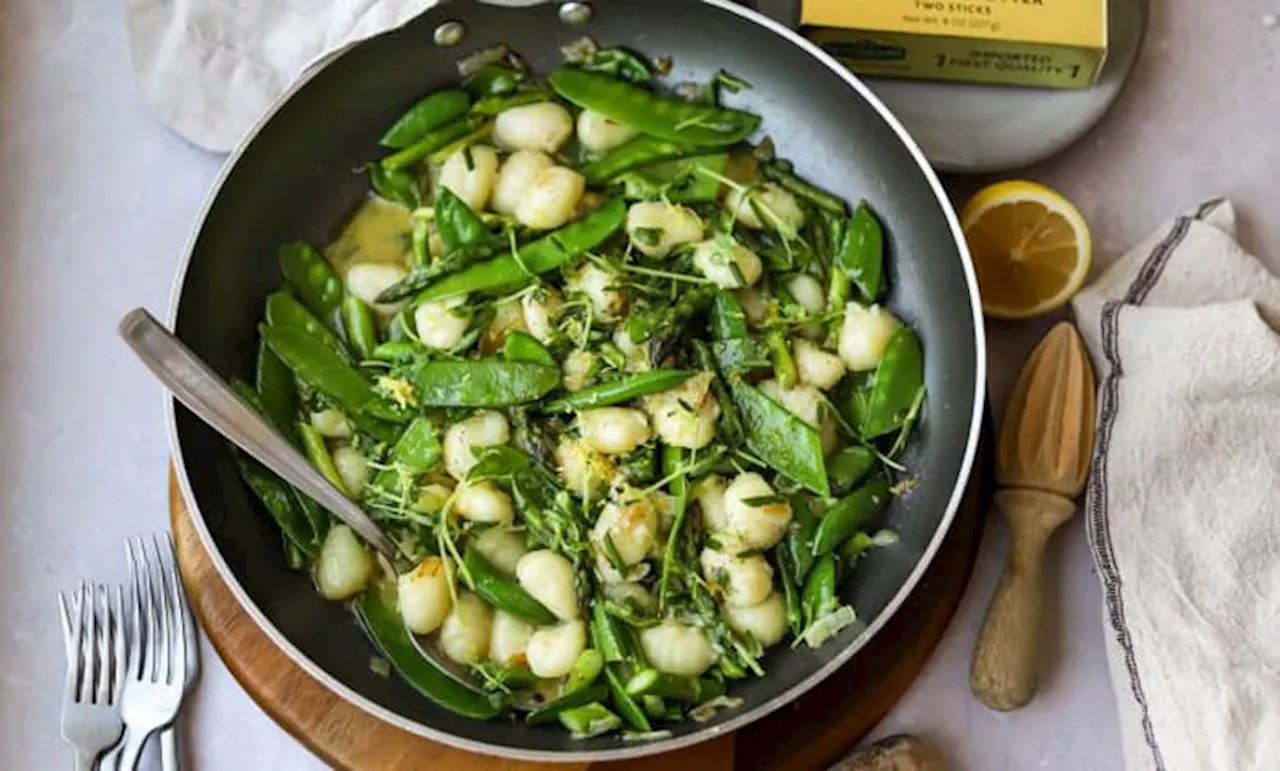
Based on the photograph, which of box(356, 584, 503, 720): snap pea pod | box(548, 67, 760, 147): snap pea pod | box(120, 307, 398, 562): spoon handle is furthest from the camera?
box(548, 67, 760, 147): snap pea pod

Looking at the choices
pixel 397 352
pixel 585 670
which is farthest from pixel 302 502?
pixel 585 670

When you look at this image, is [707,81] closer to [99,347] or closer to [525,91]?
[525,91]

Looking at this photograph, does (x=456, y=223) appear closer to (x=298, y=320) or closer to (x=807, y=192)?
(x=298, y=320)

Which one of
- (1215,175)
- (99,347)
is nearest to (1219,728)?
(1215,175)

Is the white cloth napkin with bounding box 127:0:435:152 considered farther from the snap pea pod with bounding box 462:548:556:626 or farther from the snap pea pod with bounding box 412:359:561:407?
the snap pea pod with bounding box 462:548:556:626

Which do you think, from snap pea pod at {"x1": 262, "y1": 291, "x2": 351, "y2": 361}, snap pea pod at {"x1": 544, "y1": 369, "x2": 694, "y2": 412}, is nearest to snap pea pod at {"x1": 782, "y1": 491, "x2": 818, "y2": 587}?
snap pea pod at {"x1": 544, "y1": 369, "x2": 694, "y2": 412}

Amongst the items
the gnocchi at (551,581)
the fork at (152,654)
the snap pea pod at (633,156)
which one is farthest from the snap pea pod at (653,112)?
the fork at (152,654)

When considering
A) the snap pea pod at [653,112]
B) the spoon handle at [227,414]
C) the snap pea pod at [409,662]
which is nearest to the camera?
the spoon handle at [227,414]

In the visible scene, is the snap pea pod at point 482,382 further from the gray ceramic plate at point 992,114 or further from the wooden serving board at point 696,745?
the gray ceramic plate at point 992,114
